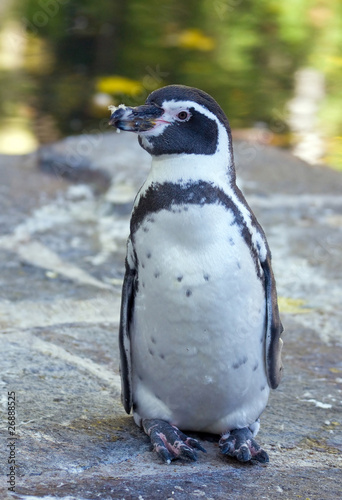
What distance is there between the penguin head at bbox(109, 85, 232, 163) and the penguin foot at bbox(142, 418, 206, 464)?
0.82 m

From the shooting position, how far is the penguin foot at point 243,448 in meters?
2.64

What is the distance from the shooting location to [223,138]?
2654 millimetres

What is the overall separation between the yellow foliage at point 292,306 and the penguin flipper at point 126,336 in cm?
138

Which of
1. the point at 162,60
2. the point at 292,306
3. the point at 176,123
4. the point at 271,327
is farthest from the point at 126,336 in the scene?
the point at 162,60

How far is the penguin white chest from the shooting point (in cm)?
260

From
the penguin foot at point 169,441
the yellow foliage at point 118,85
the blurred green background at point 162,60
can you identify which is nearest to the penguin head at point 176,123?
the penguin foot at point 169,441

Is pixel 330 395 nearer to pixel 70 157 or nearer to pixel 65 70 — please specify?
pixel 70 157

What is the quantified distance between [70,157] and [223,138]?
3180 millimetres

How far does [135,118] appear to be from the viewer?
2553 millimetres

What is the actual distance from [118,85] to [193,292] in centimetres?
616

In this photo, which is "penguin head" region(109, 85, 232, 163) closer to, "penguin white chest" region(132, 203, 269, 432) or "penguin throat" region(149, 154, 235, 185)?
"penguin throat" region(149, 154, 235, 185)

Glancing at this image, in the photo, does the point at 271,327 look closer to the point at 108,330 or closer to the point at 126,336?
the point at 126,336

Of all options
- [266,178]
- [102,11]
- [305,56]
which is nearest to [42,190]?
[266,178]

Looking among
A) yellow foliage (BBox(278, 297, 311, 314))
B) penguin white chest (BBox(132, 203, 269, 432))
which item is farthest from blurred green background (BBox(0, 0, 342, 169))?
penguin white chest (BBox(132, 203, 269, 432))
